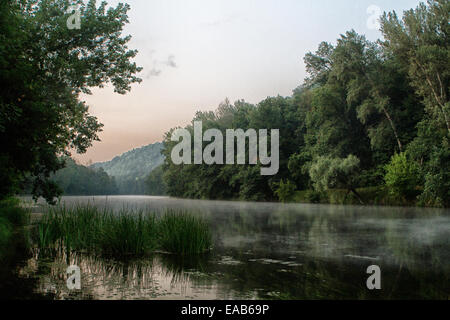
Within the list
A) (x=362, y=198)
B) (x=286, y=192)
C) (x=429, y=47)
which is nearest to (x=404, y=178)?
(x=362, y=198)

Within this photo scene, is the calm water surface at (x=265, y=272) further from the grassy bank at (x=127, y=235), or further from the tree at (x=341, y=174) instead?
the tree at (x=341, y=174)

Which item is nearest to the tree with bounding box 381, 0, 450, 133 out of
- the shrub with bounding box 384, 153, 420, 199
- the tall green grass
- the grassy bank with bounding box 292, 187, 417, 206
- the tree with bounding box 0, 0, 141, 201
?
the shrub with bounding box 384, 153, 420, 199

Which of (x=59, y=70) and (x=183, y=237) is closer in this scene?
(x=183, y=237)

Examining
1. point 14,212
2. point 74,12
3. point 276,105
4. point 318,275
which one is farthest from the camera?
point 276,105

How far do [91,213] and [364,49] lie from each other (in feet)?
140

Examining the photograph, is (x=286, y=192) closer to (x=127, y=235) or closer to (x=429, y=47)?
(x=429, y=47)

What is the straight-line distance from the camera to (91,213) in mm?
12914

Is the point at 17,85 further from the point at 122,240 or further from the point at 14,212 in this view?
the point at 14,212

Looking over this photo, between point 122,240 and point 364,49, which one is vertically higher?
point 364,49

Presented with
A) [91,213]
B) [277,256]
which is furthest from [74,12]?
[277,256]

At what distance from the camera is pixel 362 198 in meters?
42.8

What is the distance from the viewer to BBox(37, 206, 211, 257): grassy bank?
1051 centimetres

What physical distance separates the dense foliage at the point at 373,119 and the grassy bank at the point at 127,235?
2846 cm

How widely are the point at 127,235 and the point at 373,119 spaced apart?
44.3 meters
